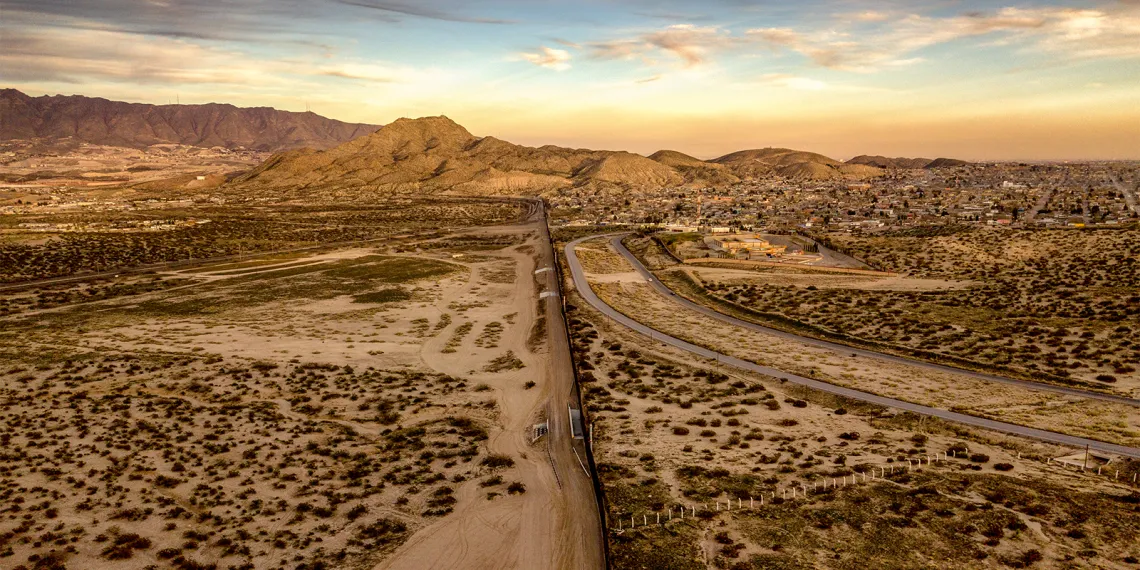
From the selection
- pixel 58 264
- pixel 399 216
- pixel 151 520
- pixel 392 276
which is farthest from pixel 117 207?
pixel 151 520

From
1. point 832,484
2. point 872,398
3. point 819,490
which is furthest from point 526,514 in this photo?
point 872,398

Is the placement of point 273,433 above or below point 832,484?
below

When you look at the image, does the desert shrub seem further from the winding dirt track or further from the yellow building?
the yellow building

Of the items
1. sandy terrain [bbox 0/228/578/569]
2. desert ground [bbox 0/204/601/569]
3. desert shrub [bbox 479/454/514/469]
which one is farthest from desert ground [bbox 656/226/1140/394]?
desert shrub [bbox 479/454/514/469]

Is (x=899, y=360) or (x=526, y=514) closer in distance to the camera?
(x=526, y=514)

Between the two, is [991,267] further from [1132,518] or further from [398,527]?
[398,527]

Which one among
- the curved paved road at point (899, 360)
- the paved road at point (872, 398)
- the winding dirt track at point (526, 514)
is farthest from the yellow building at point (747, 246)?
the winding dirt track at point (526, 514)

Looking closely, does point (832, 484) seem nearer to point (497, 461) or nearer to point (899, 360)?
point (497, 461)
